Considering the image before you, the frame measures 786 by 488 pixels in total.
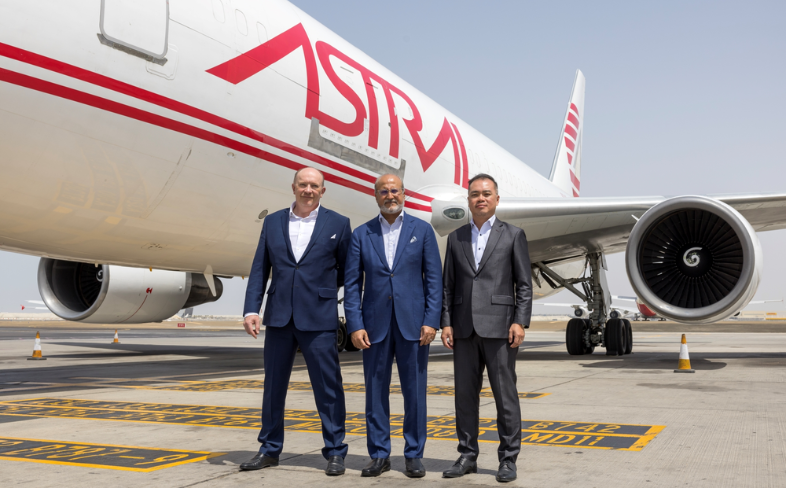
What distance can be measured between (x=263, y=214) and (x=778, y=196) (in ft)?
21.5

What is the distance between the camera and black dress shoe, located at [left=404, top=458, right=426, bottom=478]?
3.15m

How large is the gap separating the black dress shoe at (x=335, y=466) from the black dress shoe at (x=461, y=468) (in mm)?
484

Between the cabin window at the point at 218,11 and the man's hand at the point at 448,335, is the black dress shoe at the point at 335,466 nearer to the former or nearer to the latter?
the man's hand at the point at 448,335

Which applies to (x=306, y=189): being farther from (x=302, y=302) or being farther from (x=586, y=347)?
(x=586, y=347)

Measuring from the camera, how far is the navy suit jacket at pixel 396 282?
11.3ft

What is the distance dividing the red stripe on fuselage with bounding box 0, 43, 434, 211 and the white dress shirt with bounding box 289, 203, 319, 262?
2145mm

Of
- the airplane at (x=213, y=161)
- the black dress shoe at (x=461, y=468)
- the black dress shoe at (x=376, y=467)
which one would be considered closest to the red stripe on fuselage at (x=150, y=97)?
the airplane at (x=213, y=161)

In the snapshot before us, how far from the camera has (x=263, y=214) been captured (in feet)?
22.3

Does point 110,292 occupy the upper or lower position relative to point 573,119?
lower

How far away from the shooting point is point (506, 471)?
304 centimetres

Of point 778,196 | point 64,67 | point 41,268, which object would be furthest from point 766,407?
point 41,268

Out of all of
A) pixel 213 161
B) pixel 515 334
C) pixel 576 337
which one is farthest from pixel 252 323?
pixel 576 337

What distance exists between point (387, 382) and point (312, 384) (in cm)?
39

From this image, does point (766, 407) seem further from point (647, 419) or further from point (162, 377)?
point (162, 377)
